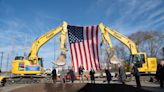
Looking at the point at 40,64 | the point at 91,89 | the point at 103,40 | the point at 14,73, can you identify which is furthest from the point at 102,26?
the point at 91,89

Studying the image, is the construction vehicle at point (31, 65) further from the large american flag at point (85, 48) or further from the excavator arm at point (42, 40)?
the large american flag at point (85, 48)

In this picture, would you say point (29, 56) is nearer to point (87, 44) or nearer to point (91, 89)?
point (87, 44)

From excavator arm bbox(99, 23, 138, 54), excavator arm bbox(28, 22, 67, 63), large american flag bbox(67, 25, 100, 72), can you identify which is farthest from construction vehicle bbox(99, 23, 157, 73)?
excavator arm bbox(28, 22, 67, 63)

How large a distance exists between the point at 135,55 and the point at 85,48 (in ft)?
18.0

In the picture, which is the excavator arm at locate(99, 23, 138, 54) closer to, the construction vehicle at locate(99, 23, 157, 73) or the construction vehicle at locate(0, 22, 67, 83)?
the construction vehicle at locate(99, 23, 157, 73)

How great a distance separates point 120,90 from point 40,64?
72.2 ft

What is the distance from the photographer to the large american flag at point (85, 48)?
99.2 feet

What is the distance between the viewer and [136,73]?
17688 millimetres

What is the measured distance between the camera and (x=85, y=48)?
Result: 3077 cm

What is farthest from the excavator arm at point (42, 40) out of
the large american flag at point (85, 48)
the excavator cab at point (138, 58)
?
the excavator cab at point (138, 58)

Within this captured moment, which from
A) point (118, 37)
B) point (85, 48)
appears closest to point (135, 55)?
point (118, 37)

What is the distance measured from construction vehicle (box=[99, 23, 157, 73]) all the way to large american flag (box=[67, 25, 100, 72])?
184cm

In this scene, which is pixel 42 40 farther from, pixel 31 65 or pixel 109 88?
pixel 109 88

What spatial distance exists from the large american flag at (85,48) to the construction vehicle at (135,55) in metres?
1.84
